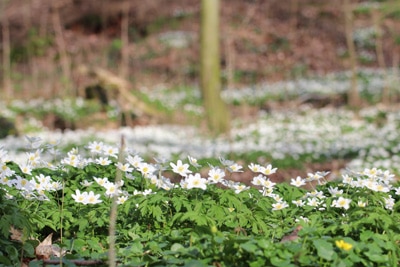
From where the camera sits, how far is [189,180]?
2787 mm

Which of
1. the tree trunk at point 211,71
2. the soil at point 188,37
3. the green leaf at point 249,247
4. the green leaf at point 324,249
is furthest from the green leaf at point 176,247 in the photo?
the soil at point 188,37

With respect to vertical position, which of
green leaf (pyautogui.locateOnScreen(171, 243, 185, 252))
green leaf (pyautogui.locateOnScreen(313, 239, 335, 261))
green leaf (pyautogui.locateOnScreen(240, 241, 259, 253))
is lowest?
green leaf (pyautogui.locateOnScreen(171, 243, 185, 252))

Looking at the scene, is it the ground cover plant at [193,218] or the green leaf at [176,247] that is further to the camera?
the green leaf at [176,247]

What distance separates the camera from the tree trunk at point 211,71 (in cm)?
1171

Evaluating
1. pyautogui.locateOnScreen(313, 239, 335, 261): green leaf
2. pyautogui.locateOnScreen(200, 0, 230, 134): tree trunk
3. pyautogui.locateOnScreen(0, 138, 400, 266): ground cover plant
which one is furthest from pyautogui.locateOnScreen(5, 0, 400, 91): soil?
pyautogui.locateOnScreen(313, 239, 335, 261): green leaf

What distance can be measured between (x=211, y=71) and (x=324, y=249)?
Result: 9.74 m

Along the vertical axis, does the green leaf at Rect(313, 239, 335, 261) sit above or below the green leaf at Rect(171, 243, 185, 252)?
above

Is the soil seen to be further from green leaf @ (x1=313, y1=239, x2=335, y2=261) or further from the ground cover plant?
green leaf @ (x1=313, y1=239, x2=335, y2=261)

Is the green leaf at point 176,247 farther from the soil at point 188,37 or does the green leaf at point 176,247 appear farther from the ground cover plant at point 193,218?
the soil at point 188,37

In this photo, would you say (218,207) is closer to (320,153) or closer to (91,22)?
(320,153)

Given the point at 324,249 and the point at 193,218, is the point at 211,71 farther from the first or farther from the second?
the point at 324,249

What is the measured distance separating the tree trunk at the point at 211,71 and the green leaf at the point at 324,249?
923 cm

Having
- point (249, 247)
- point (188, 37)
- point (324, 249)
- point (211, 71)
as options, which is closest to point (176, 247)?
point (249, 247)

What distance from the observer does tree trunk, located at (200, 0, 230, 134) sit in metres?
11.7
